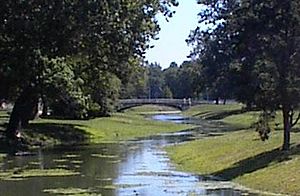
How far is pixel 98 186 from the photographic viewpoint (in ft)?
101

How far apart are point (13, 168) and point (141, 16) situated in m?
18.1

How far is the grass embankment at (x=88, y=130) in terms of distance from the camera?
61125 mm

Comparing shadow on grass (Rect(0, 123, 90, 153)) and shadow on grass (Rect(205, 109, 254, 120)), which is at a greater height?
shadow on grass (Rect(205, 109, 254, 120))

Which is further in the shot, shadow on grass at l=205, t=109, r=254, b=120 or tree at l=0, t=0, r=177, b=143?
shadow on grass at l=205, t=109, r=254, b=120

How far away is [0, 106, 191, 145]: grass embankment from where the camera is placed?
61125 millimetres

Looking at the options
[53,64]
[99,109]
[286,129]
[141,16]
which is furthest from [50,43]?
[99,109]

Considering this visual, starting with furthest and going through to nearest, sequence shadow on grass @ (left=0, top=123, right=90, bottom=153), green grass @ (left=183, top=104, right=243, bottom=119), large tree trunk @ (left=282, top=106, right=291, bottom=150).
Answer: green grass @ (left=183, top=104, right=243, bottom=119) < shadow on grass @ (left=0, top=123, right=90, bottom=153) < large tree trunk @ (left=282, top=106, right=291, bottom=150)

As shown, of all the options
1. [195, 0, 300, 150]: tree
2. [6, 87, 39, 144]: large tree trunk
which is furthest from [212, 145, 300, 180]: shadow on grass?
[6, 87, 39, 144]: large tree trunk

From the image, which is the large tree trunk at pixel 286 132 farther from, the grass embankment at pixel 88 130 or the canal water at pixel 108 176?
the grass embankment at pixel 88 130

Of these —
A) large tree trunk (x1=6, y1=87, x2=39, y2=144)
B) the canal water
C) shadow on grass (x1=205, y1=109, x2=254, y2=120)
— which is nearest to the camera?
the canal water

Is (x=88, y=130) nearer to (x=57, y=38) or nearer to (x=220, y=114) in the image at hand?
(x=57, y=38)

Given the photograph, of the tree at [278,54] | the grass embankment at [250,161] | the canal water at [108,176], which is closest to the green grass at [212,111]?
the canal water at [108,176]

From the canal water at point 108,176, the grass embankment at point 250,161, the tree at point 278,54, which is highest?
the tree at point 278,54

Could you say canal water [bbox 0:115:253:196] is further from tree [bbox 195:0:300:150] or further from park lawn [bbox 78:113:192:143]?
park lawn [bbox 78:113:192:143]
